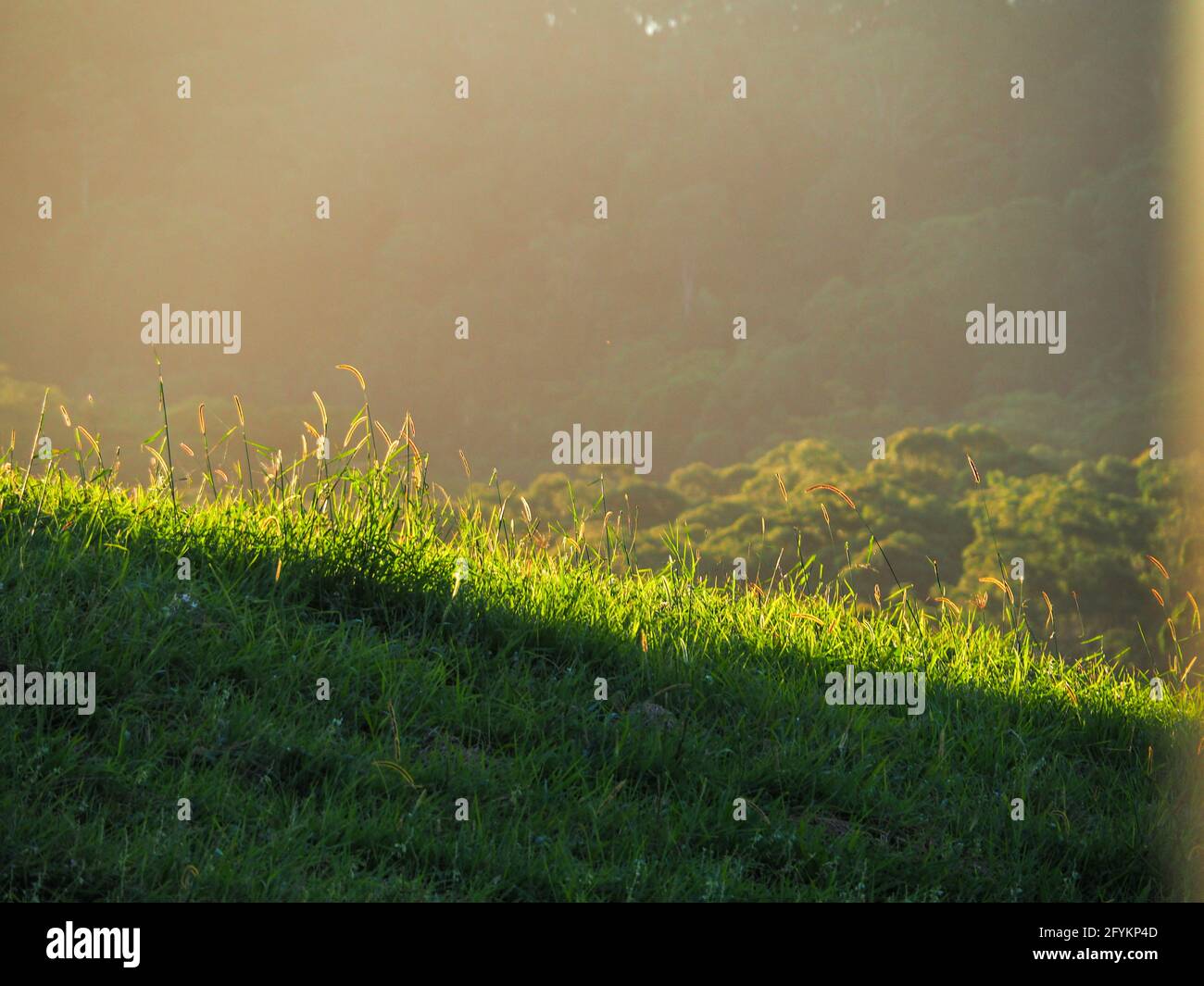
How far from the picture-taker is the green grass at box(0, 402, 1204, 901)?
3848 mm

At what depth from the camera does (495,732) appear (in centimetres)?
468

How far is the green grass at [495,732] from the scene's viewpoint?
3848mm

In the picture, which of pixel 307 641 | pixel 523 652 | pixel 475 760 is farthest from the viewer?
pixel 523 652

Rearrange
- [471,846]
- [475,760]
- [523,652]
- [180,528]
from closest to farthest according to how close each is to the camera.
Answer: [471,846], [475,760], [523,652], [180,528]

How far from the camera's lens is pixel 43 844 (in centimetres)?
363
